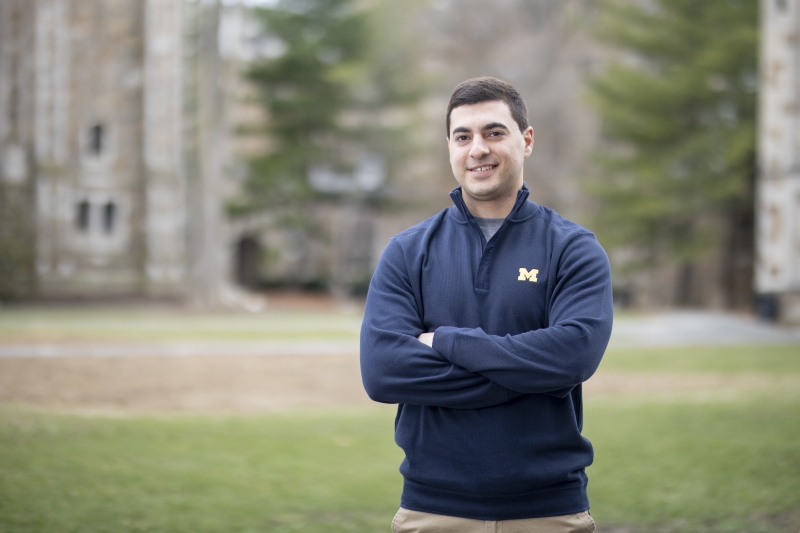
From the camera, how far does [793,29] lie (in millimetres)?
18906

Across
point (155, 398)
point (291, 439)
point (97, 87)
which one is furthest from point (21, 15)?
point (291, 439)

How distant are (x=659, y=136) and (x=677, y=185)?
91.1 inches

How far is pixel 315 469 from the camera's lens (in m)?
6.79

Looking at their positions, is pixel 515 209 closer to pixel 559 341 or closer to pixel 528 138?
pixel 528 138

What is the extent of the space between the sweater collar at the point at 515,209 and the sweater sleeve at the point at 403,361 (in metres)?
0.23

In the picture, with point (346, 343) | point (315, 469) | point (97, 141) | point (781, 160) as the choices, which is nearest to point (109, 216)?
point (97, 141)

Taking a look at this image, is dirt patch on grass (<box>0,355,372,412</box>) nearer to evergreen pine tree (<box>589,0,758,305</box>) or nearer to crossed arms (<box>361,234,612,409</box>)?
crossed arms (<box>361,234,612,409</box>)

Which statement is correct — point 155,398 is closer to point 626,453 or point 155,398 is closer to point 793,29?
point 626,453

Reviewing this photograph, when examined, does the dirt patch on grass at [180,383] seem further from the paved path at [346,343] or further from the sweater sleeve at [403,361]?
the sweater sleeve at [403,361]

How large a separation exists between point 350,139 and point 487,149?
115ft

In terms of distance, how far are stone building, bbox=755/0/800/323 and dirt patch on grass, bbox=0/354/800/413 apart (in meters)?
8.42

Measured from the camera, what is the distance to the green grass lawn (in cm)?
529

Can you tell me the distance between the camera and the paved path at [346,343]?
14.0 metres

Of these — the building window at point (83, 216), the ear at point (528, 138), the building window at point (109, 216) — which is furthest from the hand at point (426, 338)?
the building window at point (109, 216)
